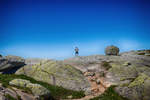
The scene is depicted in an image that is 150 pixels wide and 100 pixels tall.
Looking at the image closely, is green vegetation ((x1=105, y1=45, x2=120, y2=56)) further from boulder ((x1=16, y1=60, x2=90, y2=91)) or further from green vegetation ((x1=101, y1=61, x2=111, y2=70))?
boulder ((x1=16, y1=60, x2=90, y2=91))

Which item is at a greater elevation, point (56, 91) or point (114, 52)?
point (114, 52)

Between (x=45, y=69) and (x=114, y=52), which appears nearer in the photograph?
(x=45, y=69)

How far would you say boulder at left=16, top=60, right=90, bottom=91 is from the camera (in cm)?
3141

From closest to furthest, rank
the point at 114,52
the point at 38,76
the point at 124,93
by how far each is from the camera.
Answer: the point at 124,93
the point at 38,76
the point at 114,52

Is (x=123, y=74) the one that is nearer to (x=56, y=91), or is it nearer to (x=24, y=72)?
(x=56, y=91)

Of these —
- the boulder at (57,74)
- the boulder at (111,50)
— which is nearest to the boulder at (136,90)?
the boulder at (57,74)

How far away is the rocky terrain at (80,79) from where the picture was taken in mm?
25406

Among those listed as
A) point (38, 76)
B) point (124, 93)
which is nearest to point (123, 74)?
point (124, 93)

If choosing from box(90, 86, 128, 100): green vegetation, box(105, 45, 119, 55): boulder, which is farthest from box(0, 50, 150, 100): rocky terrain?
box(105, 45, 119, 55): boulder

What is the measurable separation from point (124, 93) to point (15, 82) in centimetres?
1997

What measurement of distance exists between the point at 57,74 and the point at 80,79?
218 inches

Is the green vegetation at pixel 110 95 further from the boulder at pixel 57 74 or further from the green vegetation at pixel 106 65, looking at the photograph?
the green vegetation at pixel 106 65

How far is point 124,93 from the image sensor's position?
90.3 feet

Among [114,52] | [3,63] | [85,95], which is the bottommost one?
[85,95]
